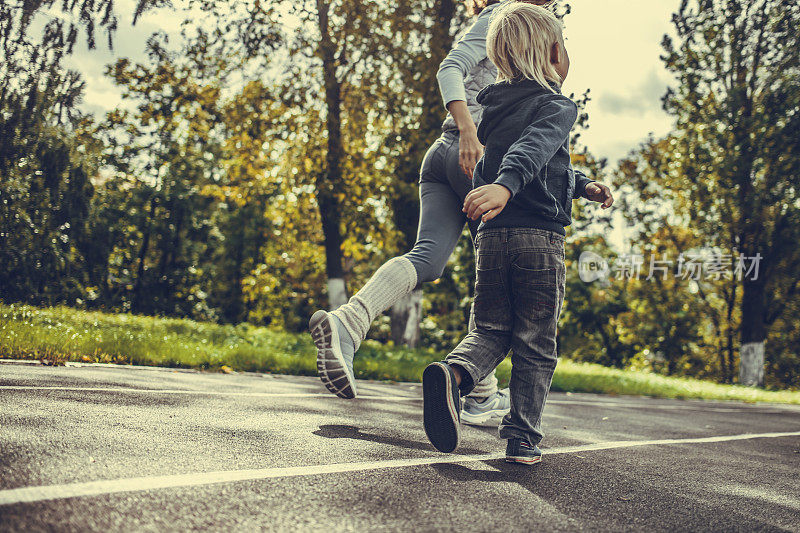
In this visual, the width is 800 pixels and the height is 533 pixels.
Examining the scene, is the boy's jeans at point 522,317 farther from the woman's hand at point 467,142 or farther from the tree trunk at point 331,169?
the tree trunk at point 331,169

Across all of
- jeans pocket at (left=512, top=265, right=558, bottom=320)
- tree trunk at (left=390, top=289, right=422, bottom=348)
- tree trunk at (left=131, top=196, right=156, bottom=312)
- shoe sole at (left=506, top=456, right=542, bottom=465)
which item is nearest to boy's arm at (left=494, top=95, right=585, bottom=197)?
jeans pocket at (left=512, top=265, right=558, bottom=320)

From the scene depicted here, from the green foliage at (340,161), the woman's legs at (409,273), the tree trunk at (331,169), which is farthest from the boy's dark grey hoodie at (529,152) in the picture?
the tree trunk at (331,169)

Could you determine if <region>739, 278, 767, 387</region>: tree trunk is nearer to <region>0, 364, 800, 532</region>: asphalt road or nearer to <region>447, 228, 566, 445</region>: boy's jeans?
<region>0, 364, 800, 532</region>: asphalt road

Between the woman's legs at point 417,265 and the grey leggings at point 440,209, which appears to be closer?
the woman's legs at point 417,265

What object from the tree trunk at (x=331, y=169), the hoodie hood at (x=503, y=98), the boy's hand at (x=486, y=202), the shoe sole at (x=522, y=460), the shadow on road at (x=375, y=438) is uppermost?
the tree trunk at (x=331, y=169)

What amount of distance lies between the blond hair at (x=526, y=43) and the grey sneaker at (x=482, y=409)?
1.85 meters

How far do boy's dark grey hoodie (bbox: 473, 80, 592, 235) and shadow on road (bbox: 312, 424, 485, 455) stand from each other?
3.36ft

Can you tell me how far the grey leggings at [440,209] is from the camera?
128 inches

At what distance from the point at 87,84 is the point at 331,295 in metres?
7.56

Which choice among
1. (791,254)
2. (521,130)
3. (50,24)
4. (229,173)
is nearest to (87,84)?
(50,24)

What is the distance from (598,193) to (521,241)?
0.63 meters

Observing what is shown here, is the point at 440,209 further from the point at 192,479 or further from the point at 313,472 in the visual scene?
the point at 192,479

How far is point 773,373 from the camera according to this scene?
3247 cm

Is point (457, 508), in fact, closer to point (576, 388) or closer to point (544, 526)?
point (544, 526)
